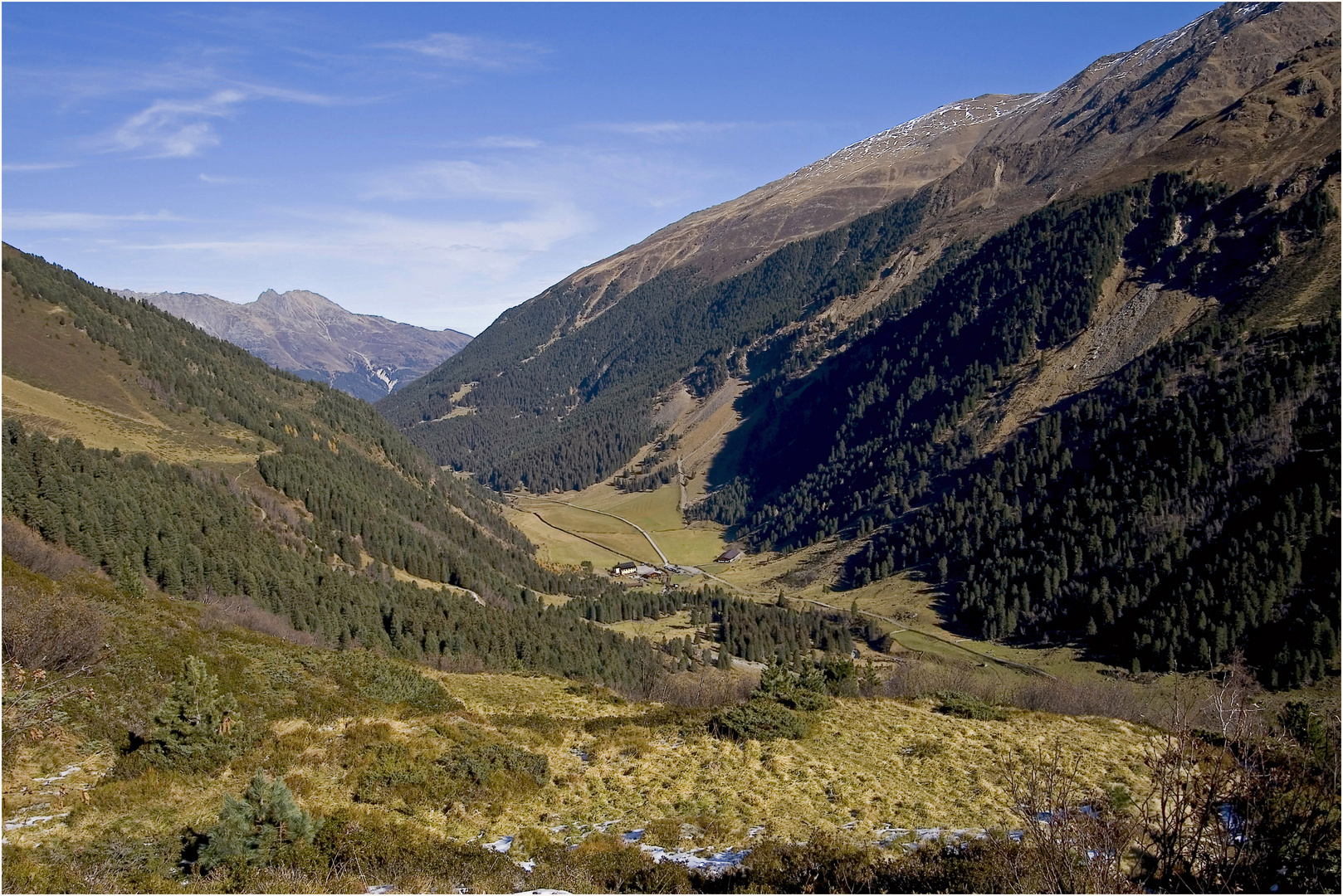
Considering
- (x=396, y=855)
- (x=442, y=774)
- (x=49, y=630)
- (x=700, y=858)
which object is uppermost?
(x=49, y=630)

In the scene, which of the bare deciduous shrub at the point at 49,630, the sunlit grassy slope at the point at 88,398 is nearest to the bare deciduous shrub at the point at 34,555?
the bare deciduous shrub at the point at 49,630

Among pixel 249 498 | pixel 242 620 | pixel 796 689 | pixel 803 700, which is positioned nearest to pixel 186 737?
pixel 803 700

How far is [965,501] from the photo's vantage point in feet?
488

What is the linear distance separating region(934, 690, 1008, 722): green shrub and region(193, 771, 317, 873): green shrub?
89.8 feet

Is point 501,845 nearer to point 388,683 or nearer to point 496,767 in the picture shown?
point 496,767

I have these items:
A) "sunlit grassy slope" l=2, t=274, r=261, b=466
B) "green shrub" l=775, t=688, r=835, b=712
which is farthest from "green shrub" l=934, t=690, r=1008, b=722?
"sunlit grassy slope" l=2, t=274, r=261, b=466

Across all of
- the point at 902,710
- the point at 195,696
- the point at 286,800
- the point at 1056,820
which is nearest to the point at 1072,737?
the point at 902,710

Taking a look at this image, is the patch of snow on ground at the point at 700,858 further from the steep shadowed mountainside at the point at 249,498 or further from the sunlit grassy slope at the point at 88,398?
the sunlit grassy slope at the point at 88,398

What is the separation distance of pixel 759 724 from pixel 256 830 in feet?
59.1

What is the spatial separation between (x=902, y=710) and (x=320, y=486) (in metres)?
104

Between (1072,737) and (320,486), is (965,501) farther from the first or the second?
(1072,737)

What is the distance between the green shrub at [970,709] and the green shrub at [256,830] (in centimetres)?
2737

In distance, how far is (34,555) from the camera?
4222cm

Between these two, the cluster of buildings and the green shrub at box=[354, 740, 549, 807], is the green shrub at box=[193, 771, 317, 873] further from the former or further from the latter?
the cluster of buildings
